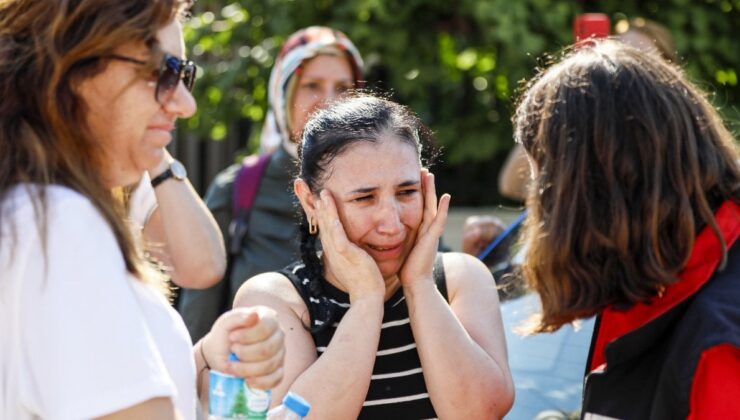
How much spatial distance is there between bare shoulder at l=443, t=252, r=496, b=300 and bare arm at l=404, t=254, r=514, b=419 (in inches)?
3.9

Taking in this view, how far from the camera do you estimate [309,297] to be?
2.59 m

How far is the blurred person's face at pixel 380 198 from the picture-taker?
8.30 ft

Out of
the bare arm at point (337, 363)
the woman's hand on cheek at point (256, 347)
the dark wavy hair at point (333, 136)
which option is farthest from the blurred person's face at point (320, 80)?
the woman's hand on cheek at point (256, 347)

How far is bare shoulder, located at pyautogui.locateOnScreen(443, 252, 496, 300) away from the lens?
2.63m

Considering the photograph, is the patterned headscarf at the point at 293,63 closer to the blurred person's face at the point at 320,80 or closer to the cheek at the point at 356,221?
the blurred person's face at the point at 320,80

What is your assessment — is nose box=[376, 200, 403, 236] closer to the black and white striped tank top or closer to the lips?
the lips

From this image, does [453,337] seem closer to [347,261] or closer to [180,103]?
[347,261]

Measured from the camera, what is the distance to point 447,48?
6191 millimetres

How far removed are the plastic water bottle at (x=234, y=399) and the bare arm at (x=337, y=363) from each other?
617 millimetres

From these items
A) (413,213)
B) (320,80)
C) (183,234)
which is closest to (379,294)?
(413,213)

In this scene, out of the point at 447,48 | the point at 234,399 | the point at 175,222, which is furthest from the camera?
the point at 447,48

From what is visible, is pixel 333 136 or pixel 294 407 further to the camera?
pixel 333 136

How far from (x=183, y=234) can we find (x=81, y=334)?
1.46m

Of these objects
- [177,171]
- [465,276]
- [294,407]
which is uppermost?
[177,171]
